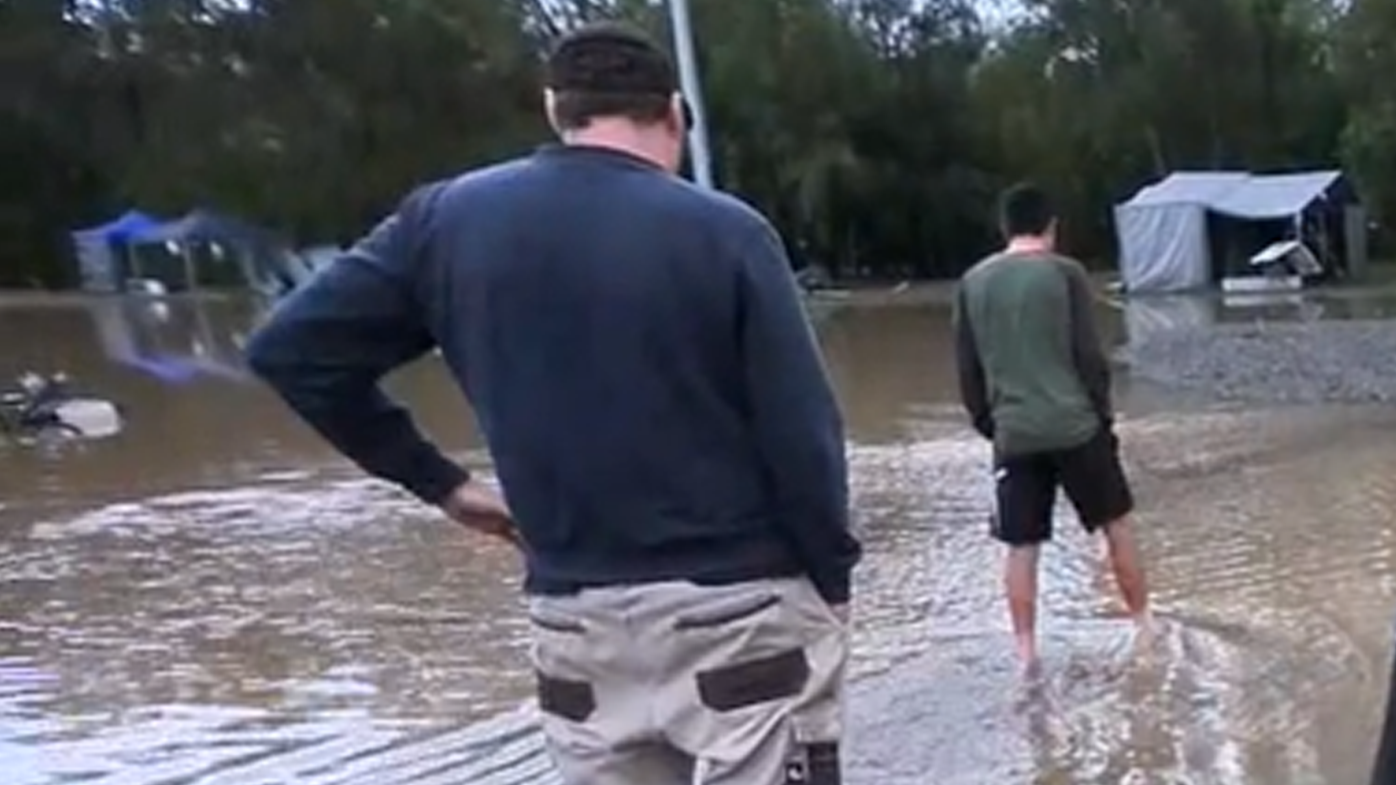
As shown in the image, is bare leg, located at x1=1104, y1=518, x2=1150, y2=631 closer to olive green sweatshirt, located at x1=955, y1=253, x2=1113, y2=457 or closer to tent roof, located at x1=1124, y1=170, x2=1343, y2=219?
olive green sweatshirt, located at x1=955, y1=253, x2=1113, y2=457

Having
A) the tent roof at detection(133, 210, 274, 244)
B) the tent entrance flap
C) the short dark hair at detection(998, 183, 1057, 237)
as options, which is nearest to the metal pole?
the short dark hair at detection(998, 183, 1057, 237)

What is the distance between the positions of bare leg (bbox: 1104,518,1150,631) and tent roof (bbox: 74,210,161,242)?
51.3 meters

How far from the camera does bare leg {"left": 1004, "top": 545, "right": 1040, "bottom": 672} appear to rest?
7.85 metres

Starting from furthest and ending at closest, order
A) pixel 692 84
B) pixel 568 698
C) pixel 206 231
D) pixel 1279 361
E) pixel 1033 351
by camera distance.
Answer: pixel 206 231 < pixel 1279 361 < pixel 692 84 < pixel 1033 351 < pixel 568 698

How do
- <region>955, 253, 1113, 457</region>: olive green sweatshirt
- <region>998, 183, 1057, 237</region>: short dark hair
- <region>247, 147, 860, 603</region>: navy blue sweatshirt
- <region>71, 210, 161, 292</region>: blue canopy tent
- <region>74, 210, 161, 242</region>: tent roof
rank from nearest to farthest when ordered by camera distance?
1. <region>247, 147, 860, 603</region>: navy blue sweatshirt
2. <region>955, 253, 1113, 457</region>: olive green sweatshirt
3. <region>998, 183, 1057, 237</region>: short dark hair
4. <region>71, 210, 161, 292</region>: blue canopy tent
5. <region>74, 210, 161, 242</region>: tent roof

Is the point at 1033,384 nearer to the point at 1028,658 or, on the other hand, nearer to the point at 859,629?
the point at 1028,658

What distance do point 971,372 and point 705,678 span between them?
4.42m

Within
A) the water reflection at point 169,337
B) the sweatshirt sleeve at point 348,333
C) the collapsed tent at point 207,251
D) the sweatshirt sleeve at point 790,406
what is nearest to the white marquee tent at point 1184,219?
the water reflection at point 169,337

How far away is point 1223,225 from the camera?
49656 millimetres

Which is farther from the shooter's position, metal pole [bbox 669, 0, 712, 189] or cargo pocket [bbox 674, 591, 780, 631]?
metal pole [bbox 669, 0, 712, 189]

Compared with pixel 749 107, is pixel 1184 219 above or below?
below

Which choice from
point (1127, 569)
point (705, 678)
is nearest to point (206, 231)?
point (1127, 569)

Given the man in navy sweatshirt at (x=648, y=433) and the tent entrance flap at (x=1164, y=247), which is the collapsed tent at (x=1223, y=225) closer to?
the tent entrance flap at (x=1164, y=247)

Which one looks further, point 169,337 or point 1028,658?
point 169,337
